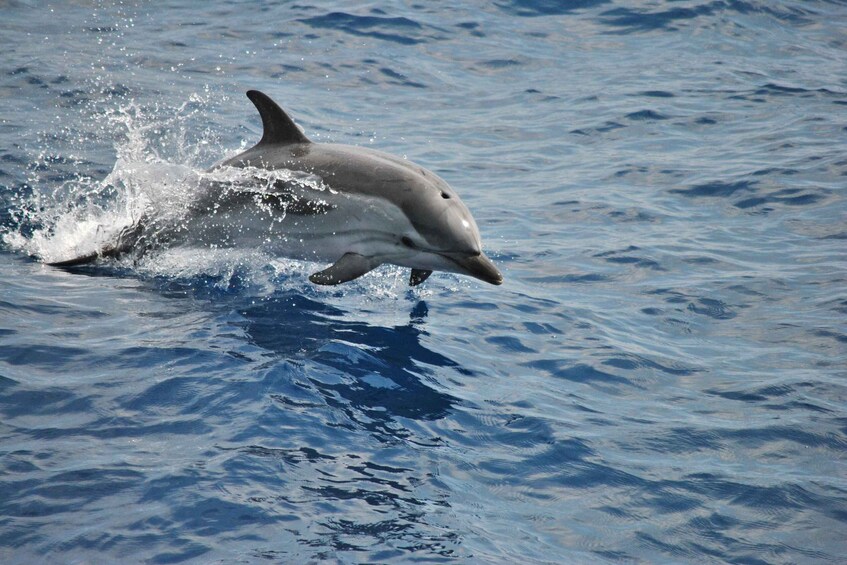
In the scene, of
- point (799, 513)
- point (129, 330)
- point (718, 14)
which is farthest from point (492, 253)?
point (718, 14)

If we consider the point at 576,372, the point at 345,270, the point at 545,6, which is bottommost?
the point at 576,372

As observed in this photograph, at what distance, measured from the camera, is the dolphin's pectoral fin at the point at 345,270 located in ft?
25.2

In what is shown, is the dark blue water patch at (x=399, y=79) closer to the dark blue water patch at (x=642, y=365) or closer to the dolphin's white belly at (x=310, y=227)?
the dolphin's white belly at (x=310, y=227)

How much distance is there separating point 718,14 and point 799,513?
13.7 m

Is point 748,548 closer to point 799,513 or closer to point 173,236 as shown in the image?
point 799,513

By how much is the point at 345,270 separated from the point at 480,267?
1.05m

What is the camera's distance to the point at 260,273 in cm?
874

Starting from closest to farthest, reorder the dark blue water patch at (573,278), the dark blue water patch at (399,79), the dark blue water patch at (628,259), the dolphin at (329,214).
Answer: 1. the dolphin at (329,214)
2. the dark blue water patch at (573,278)
3. the dark blue water patch at (628,259)
4. the dark blue water patch at (399,79)

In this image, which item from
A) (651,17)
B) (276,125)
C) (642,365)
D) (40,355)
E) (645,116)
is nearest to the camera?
(40,355)

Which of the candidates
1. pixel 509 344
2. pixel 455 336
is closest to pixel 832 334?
pixel 509 344

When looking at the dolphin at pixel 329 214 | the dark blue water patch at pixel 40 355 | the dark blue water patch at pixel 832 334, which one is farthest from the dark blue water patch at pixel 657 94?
the dark blue water patch at pixel 40 355

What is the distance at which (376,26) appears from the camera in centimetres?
1752

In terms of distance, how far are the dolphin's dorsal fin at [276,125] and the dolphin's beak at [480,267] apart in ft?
5.94

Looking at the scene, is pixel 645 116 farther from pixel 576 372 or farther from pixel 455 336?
pixel 576 372
